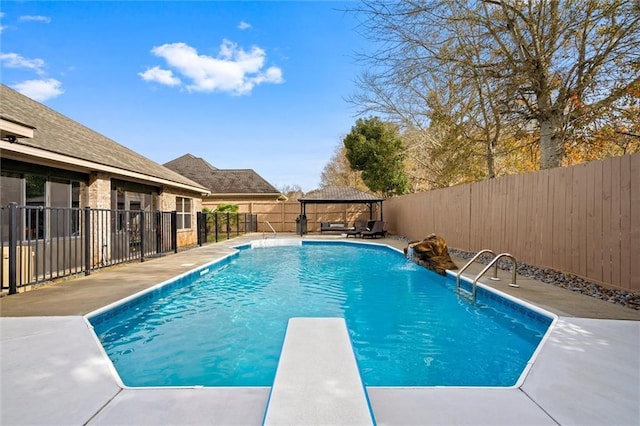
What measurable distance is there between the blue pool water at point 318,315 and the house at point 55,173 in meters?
2.46

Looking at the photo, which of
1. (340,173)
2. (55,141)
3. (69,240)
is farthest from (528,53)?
(340,173)

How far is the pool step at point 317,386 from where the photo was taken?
194 centimetres

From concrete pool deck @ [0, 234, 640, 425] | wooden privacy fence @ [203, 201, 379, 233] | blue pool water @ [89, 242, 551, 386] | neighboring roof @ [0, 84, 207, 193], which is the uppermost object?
neighboring roof @ [0, 84, 207, 193]

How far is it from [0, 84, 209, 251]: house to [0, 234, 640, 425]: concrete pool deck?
2925 mm

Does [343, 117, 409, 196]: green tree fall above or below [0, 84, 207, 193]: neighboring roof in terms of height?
above

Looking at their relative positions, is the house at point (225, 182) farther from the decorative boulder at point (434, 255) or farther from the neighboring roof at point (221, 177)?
the decorative boulder at point (434, 255)

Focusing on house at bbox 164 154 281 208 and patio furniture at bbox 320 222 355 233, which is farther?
house at bbox 164 154 281 208

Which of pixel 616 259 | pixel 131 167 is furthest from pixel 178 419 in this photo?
pixel 131 167

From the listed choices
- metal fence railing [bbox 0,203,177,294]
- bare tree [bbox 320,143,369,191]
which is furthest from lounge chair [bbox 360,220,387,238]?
bare tree [bbox 320,143,369,191]

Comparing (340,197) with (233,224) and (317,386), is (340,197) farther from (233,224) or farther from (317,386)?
(317,386)

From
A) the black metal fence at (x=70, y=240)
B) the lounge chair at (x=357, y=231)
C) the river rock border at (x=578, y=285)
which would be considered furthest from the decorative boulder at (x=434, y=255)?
the lounge chair at (x=357, y=231)

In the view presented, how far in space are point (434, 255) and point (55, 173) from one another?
30.6 ft

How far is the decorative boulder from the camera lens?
7.95m

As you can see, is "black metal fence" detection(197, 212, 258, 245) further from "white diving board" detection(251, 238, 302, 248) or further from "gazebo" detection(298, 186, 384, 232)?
"white diving board" detection(251, 238, 302, 248)
